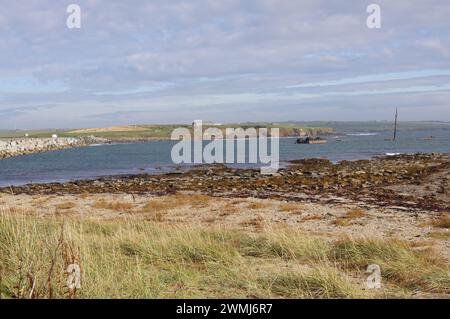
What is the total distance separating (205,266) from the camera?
8156 millimetres

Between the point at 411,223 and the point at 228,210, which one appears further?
the point at 228,210

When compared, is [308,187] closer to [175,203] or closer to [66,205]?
[175,203]

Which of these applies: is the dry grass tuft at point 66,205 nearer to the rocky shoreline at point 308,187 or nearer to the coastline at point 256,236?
the coastline at point 256,236

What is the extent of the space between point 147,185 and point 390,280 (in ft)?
83.9

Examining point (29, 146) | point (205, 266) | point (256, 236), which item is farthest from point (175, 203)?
point (29, 146)

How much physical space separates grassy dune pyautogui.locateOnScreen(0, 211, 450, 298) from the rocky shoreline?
37.9 feet

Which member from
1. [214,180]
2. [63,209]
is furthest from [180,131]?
[63,209]

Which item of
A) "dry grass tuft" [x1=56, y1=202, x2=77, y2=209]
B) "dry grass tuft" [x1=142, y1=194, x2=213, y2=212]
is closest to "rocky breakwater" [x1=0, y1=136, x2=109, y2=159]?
"dry grass tuft" [x1=56, y1=202, x2=77, y2=209]

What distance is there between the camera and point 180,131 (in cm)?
17788

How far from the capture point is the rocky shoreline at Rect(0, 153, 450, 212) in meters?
23.0

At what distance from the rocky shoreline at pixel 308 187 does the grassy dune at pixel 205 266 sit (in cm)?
1155

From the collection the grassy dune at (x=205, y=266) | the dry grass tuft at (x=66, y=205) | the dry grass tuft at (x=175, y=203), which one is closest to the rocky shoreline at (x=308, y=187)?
the dry grass tuft at (x=175, y=203)

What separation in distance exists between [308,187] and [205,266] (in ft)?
67.8
